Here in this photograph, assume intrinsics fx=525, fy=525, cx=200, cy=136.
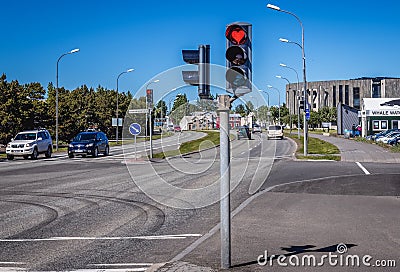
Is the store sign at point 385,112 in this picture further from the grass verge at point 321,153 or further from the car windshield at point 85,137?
the car windshield at point 85,137

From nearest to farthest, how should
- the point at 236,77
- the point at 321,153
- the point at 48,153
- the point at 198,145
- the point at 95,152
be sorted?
the point at 236,77 → the point at 198,145 → the point at 95,152 → the point at 321,153 → the point at 48,153

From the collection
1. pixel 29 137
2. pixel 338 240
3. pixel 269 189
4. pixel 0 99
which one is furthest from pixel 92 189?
pixel 0 99

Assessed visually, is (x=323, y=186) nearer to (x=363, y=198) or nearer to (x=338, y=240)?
(x=363, y=198)

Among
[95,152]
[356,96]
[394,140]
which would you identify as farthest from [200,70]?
[356,96]

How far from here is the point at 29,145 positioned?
33.1 meters

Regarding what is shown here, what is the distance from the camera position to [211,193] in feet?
48.3

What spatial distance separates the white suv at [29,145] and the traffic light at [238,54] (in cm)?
2884

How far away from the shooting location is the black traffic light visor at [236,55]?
621 cm

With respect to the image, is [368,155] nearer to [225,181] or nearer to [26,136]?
[26,136]

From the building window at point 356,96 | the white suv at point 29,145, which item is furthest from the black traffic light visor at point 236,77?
the building window at point 356,96

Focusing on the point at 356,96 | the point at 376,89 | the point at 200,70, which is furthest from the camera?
the point at 356,96

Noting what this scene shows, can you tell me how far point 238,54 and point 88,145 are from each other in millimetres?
29023

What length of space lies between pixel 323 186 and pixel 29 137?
23553 millimetres

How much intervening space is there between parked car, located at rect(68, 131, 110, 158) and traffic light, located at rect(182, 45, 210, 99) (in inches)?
1108
